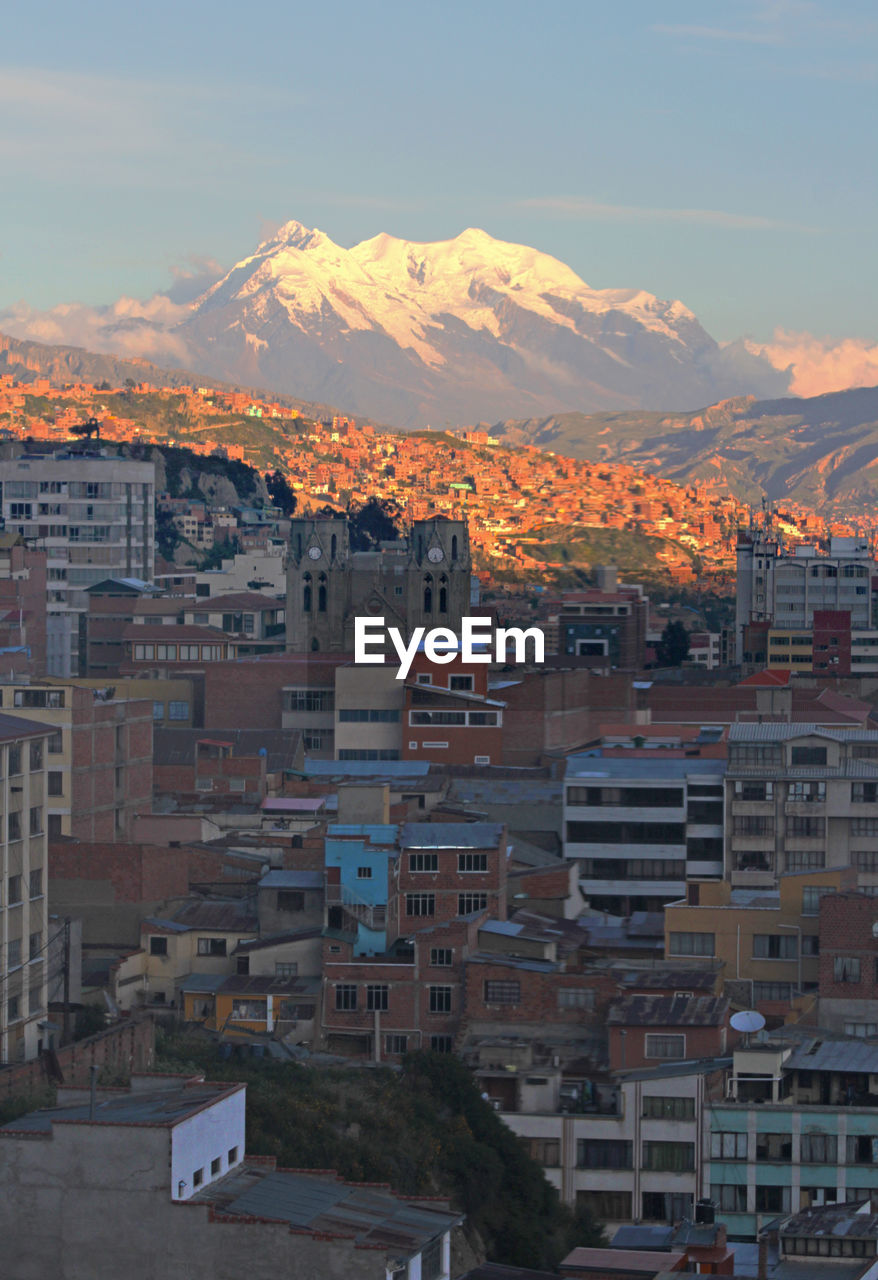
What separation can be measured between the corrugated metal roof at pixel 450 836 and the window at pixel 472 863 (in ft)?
0.49

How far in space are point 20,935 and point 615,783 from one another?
51.0 feet

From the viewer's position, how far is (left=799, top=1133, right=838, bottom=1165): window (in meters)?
27.9

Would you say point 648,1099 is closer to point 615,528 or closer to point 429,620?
point 429,620

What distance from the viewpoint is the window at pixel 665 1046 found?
97.6 feet

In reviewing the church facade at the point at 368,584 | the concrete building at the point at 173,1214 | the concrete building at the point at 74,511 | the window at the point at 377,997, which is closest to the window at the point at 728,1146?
the window at the point at 377,997

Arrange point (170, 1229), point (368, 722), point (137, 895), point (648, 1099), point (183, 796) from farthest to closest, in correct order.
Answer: point (368, 722) → point (183, 796) → point (137, 895) → point (648, 1099) → point (170, 1229)

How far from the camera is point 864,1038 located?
101ft

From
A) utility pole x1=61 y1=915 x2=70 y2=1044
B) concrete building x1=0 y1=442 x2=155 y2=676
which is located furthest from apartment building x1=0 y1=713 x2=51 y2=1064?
concrete building x1=0 y1=442 x2=155 y2=676

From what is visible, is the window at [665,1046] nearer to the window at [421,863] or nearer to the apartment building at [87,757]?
the window at [421,863]

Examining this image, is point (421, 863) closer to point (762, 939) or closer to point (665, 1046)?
point (762, 939)

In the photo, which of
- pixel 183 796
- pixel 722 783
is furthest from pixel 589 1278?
pixel 183 796

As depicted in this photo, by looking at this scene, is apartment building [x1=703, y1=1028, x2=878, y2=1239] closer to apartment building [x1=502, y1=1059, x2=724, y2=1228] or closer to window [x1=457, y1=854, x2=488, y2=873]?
apartment building [x1=502, y1=1059, x2=724, y2=1228]

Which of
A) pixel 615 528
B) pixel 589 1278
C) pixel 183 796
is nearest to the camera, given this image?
pixel 589 1278

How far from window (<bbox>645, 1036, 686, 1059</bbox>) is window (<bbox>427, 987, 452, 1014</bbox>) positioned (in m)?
3.98
